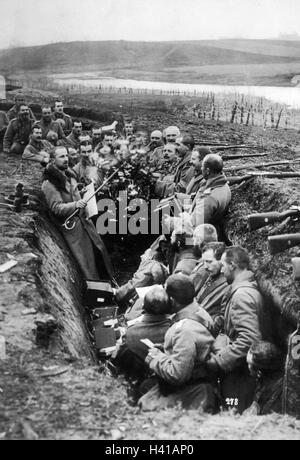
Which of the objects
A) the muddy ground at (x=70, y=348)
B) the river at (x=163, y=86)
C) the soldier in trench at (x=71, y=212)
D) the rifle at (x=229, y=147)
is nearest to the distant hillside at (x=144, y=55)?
the river at (x=163, y=86)

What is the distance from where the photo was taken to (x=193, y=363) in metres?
3.49

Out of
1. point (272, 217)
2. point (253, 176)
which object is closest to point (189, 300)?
point (272, 217)

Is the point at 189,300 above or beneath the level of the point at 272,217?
beneath

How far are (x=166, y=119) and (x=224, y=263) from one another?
34.9 feet

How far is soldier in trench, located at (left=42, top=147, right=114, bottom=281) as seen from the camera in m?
6.56

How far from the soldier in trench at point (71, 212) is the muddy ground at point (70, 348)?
0.19 metres

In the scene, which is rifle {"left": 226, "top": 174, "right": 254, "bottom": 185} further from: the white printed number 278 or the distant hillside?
the white printed number 278

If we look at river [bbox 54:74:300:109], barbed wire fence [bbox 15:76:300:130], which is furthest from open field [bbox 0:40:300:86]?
barbed wire fence [bbox 15:76:300:130]

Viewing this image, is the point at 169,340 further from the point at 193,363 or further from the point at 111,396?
the point at 111,396

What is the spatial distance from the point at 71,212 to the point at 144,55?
22.7 feet

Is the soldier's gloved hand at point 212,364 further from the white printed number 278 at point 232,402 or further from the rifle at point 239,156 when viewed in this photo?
the rifle at point 239,156

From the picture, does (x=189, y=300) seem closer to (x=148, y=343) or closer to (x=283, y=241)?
(x=148, y=343)

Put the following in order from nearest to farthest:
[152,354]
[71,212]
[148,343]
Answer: [152,354] → [148,343] → [71,212]

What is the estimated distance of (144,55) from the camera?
39.6ft
